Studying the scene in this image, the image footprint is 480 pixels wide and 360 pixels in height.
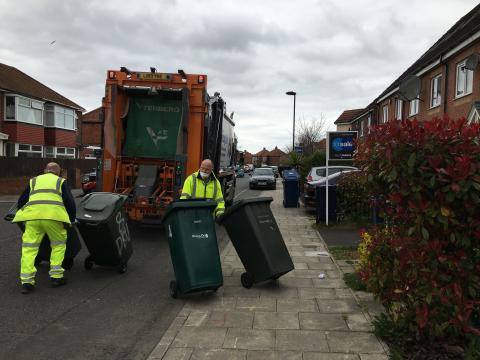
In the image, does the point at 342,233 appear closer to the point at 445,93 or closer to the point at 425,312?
the point at 425,312

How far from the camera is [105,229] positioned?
593 centimetres

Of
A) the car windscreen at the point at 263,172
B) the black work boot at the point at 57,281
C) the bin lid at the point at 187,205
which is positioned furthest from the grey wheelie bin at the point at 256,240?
the car windscreen at the point at 263,172

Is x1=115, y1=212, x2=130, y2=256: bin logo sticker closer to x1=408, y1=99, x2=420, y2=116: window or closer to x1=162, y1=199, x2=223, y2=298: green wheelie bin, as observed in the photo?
x1=162, y1=199, x2=223, y2=298: green wheelie bin

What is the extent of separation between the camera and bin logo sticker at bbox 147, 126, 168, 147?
991 cm

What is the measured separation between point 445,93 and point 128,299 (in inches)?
605

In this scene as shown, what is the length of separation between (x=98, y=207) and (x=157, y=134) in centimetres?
412

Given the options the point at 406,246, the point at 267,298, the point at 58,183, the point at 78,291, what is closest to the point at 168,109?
the point at 58,183

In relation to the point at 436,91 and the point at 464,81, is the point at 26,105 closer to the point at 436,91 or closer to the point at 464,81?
the point at 436,91

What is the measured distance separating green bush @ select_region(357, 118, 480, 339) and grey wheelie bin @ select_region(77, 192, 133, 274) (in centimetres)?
378

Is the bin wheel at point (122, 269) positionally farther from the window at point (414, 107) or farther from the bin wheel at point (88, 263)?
the window at point (414, 107)

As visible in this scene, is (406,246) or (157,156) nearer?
(406,246)

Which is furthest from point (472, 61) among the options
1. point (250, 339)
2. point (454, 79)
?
point (250, 339)

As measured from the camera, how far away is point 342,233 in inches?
388

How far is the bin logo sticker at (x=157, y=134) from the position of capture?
991cm
